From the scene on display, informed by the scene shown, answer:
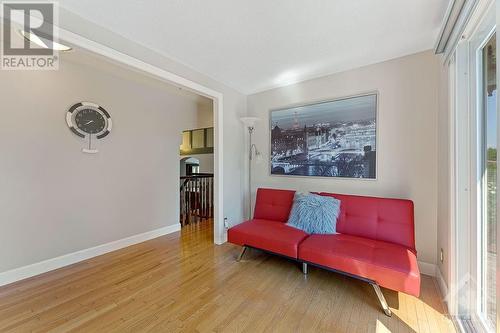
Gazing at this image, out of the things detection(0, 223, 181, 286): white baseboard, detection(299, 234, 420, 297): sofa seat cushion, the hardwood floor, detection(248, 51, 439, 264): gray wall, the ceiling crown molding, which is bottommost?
the hardwood floor

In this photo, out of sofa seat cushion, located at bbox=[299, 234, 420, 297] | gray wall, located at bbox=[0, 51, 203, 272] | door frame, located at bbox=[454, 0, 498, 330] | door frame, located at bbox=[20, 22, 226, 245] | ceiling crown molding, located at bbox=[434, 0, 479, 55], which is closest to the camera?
ceiling crown molding, located at bbox=[434, 0, 479, 55]

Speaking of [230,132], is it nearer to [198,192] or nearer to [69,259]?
[198,192]

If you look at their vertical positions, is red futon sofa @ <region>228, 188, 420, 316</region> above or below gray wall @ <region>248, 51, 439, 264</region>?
below

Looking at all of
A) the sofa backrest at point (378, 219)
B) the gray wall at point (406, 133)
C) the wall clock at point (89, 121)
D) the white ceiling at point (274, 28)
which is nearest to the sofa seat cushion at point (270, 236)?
the sofa backrest at point (378, 219)

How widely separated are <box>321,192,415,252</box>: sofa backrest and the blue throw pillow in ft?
0.35

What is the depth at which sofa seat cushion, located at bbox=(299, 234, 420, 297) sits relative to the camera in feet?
5.24

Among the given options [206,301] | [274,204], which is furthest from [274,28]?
[206,301]

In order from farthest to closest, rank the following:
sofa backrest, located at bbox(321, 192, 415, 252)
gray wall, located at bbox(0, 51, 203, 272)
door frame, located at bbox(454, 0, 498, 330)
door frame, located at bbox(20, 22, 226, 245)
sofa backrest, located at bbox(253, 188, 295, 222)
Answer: sofa backrest, located at bbox(253, 188, 295, 222), gray wall, located at bbox(0, 51, 203, 272), sofa backrest, located at bbox(321, 192, 415, 252), door frame, located at bbox(20, 22, 226, 245), door frame, located at bbox(454, 0, 498, 330)

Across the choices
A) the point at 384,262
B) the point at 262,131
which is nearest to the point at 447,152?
the point at 384,262

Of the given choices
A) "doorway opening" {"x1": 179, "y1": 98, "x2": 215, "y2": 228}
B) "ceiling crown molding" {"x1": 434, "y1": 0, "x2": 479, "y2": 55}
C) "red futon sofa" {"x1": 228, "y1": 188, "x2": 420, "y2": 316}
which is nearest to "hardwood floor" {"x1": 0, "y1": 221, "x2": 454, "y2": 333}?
"red futon sofa" {"x1": 228, "y1": 188, "x2": 420, "y2": 316}

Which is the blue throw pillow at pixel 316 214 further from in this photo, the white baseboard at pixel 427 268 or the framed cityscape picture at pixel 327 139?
the white baseboard at pixel 427 268

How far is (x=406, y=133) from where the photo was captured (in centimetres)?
233

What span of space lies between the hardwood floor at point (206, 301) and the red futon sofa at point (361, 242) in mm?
230

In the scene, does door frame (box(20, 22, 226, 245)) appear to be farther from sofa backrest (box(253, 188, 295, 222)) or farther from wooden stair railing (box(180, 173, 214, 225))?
sofa backrest (box(253, 188, 295, 222))
